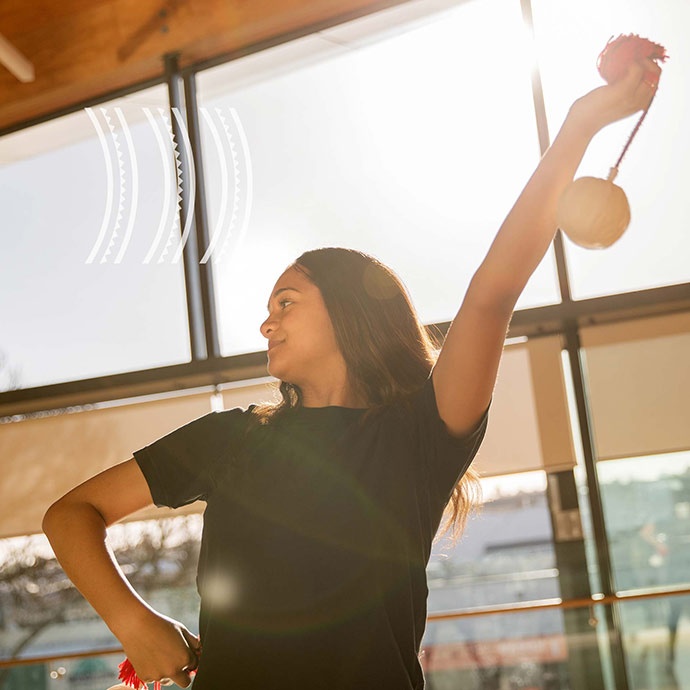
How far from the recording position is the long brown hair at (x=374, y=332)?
1.21m

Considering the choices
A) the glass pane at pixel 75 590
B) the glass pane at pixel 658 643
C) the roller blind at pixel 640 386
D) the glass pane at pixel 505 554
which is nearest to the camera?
the glass pane at pixel 658 643

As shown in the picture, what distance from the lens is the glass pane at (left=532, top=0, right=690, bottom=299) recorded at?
3631 mm

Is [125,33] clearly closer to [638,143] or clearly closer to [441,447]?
[638,143]

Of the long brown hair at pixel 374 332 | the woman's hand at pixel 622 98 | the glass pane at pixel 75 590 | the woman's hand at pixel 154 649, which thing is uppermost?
the woman's hand at pixel 622 98

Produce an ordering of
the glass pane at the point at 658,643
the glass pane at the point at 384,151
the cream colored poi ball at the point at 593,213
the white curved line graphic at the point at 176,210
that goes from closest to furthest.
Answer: the cream colored poi ball at the point at 593,213 → the glass pane at the point at 658,643 → the glass pane at the point at 384,151 → the white curved line graphic at the point at 176,210

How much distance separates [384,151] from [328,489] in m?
3.21

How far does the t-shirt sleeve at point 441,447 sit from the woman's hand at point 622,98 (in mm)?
352

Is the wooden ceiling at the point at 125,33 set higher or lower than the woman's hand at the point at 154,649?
higher

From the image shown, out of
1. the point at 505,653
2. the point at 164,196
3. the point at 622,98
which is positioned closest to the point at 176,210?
the point at 164,196

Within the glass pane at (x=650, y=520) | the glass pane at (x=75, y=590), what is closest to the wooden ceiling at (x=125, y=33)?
the glass pane at (x=75, y=590)

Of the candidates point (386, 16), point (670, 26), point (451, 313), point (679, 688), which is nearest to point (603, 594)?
point (679, 688)

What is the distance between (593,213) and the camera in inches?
35.1

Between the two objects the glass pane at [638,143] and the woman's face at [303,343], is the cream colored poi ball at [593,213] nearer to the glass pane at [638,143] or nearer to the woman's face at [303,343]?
the woman's face at [303,343]

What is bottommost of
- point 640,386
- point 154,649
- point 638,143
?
point 154,649
